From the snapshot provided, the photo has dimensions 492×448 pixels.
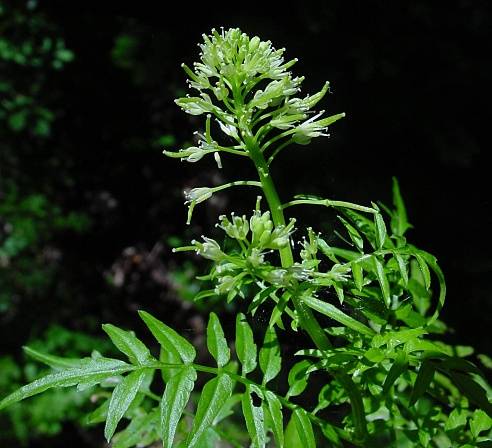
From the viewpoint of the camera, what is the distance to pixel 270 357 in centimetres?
152

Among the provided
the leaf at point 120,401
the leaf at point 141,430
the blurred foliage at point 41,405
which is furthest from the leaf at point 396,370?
the blurred foliage at point 41,405

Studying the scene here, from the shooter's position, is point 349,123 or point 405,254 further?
point 349,123

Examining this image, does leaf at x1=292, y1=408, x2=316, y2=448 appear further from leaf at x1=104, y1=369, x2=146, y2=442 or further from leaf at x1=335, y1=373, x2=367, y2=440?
leaf at x1=104, y1=369, x2=146, y2=442

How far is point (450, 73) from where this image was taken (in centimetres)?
309

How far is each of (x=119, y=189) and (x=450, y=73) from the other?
2.59 m

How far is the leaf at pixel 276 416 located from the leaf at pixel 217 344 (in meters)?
0.13

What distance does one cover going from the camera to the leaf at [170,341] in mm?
1423

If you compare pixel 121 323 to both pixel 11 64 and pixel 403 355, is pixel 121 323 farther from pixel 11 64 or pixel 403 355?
pixel 403 355

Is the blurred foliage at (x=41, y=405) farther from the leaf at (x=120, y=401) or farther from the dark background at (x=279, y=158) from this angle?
the leaf at (x=120, y=401)

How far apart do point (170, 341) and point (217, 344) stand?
11cm

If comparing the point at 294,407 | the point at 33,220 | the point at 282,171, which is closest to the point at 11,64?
the point at 33,220

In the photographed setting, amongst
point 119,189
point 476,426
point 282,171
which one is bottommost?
point 476,426

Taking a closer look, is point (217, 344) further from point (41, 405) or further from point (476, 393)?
point (41, 405)

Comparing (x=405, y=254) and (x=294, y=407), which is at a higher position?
→ (x=405, y=254)
